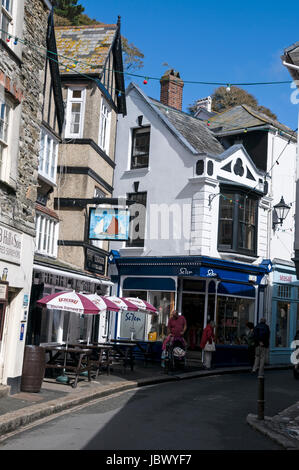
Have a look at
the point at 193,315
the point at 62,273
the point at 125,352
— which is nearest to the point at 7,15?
the point at 62,273

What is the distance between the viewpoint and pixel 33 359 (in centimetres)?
1266

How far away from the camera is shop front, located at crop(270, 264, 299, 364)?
25.8 metres

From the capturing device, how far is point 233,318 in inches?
944

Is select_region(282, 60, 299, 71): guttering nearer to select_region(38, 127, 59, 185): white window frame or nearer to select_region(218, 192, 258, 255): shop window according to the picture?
select_region(38, 127, 59, 185): white window frame

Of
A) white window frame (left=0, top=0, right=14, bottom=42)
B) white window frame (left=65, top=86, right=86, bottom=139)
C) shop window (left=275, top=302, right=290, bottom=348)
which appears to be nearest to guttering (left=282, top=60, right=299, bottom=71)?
white window frame (left=0, top=0, right=14, bottom=42)

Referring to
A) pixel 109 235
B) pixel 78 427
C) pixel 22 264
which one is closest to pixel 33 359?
pixel 22 264

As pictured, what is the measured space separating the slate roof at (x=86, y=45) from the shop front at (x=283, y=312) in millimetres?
11364

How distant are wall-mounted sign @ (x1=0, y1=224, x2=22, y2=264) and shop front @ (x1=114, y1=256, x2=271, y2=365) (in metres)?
10.9

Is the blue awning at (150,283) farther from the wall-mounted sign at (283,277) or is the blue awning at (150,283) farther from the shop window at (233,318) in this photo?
the wall-mounted sign at (283,277)

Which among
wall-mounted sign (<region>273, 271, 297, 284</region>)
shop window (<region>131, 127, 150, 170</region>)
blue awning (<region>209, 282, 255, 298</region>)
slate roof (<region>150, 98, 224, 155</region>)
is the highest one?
slate roof (<region>150, 98, 224, 155</region>)

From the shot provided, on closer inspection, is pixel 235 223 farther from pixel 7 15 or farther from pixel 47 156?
pixel 7 15

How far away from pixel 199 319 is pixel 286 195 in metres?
7.17

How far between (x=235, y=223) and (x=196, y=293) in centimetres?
308

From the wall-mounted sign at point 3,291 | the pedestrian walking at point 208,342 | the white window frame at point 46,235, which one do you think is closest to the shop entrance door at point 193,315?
the pedestrian walking at point 208,342
